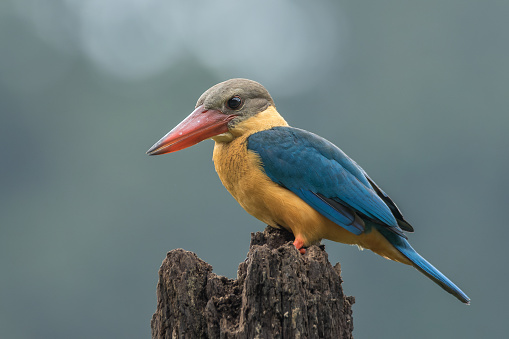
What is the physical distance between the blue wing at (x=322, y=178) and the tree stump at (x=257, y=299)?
0.77 m

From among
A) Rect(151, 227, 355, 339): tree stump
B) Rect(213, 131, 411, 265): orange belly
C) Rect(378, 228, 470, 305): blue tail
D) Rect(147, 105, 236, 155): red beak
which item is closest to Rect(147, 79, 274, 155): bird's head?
Rect(147, 105, 236, 155): red beak

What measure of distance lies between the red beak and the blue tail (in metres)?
1.52

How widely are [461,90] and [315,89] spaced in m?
8.99

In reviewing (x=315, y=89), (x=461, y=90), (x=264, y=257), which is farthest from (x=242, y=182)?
(x=315, y=89)

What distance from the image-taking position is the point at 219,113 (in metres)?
5.72

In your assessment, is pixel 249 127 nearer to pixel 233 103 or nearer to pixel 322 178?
pixel 233 103

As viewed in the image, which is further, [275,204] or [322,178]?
[322,178]

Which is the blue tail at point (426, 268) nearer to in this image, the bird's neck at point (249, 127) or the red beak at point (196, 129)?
the bird's neck at point (249, 127)

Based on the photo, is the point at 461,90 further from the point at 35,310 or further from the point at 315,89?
the point at 35,310

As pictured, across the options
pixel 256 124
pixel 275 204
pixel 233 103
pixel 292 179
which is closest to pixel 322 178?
pixel 292 179

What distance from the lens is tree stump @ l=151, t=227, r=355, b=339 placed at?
13.9 feet

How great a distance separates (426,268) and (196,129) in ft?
6.88

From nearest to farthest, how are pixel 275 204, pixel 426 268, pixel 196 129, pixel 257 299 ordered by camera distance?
pixel 257 299, pixel 275 204, pixel 426 268, pixel 196 129

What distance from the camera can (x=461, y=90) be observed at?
38.8m
